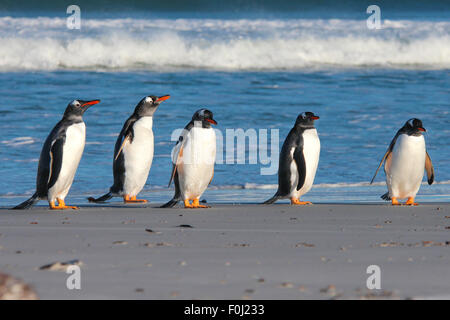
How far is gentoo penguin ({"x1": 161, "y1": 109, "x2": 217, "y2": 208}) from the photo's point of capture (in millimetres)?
7742

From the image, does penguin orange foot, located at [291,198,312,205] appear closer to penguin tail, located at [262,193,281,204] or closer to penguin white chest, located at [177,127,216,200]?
penguin tail, located at [262,193,281,204]

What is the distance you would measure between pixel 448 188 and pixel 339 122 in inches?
154

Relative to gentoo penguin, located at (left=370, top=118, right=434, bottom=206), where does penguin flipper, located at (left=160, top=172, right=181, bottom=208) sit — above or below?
below

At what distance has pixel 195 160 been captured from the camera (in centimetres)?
780

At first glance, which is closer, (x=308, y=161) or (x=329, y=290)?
(x=329, y=290)

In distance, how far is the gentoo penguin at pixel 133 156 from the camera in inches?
329

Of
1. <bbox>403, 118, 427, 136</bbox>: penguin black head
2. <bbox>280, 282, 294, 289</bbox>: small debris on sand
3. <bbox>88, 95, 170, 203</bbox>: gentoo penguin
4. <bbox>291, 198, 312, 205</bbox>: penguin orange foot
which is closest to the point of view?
<bbox>280, 282, 294, 289</bbox>: small debris on sand

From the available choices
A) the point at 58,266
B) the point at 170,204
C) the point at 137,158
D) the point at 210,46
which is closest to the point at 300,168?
the point at 170,204

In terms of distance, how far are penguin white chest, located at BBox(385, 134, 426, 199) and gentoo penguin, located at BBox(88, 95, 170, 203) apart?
2.23 m

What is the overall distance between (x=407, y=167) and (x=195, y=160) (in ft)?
6.31

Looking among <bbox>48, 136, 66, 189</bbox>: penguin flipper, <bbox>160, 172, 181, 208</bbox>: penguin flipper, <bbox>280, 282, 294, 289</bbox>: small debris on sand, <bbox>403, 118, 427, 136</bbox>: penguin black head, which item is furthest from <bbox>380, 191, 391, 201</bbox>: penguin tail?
<bbox>280, 282, 294, 289</bbox>: small debris on sand

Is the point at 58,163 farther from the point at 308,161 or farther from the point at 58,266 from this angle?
the point at 58,266
